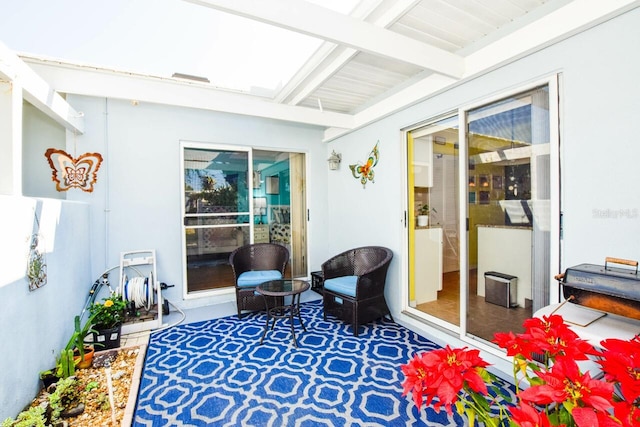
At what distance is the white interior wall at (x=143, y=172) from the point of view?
4.01 m

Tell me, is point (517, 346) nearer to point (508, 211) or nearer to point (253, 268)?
point (508, 211)

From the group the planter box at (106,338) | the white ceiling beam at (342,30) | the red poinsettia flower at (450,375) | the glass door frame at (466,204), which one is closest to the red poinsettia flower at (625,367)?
the red poinsettia flower at (450,375)

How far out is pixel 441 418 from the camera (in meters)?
2.10

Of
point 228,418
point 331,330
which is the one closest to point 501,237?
point 331,330

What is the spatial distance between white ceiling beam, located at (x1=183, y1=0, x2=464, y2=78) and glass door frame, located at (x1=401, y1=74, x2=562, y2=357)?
53 cm

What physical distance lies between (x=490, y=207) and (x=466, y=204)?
0.21 meters

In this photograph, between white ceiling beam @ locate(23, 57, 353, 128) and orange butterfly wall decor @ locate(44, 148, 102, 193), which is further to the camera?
orange butterfly wall decor @ locate(44, 148, 102, 193)

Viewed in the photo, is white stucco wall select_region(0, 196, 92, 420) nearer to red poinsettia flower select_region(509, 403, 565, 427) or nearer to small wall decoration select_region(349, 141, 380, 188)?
red poinsettia flower select_region(509, 403, 565, 427)

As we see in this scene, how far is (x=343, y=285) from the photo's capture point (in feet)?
11.9

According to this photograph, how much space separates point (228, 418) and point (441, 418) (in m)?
1.51

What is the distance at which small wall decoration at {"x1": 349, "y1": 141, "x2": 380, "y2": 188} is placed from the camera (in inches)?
167

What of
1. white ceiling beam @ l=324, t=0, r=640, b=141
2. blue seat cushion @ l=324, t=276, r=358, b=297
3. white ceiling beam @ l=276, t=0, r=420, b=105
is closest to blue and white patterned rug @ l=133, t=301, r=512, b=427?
blue seat cushion @ l=324, t=276, r=358, b=297

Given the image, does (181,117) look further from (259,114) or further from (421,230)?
(421,230)

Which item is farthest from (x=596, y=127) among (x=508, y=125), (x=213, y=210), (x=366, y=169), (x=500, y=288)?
(x=213, y=210)
